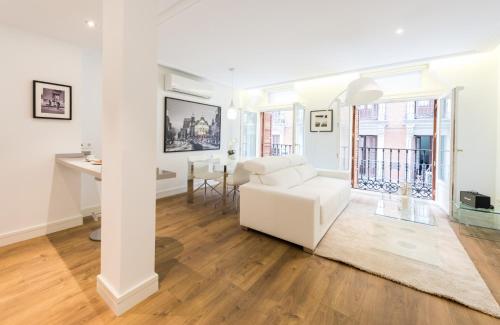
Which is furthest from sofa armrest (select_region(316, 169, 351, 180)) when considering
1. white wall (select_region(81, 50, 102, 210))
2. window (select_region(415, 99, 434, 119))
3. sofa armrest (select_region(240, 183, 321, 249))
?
window (select_region(415, 99, 434, 119))

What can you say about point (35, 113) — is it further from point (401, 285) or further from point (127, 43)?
point (401, 285)

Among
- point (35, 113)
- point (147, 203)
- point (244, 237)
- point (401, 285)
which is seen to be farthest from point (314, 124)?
point (35, 113)

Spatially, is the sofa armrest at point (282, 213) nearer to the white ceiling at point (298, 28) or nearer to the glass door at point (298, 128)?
the white ceiling at point (298, 28)

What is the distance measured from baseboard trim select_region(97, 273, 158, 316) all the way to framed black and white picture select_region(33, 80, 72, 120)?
7.23ft

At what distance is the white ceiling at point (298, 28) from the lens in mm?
2205

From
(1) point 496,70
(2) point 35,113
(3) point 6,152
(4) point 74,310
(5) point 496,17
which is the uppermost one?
(5) point 496,17

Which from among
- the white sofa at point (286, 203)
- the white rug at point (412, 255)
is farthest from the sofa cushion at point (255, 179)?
the white rug at point (412, 255)

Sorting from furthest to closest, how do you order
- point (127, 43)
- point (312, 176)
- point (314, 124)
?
point (314, 124), point (312, 176), point (127, 43)

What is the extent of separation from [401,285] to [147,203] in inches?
84.1

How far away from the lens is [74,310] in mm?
1481

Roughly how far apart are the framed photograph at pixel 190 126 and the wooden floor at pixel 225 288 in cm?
235

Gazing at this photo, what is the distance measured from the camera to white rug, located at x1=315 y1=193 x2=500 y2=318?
67.5 inches

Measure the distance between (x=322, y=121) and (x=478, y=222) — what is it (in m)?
3.07

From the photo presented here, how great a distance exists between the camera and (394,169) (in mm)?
6016
